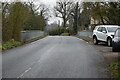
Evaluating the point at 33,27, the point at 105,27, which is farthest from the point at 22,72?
the point at 33,27

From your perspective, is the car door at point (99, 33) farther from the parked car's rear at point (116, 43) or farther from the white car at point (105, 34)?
the parked car's rear at point (116, 43)

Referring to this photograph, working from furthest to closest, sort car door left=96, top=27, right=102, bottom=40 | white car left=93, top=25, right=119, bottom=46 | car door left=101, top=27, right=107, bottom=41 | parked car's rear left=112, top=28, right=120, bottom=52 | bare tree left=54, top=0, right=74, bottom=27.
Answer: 1. bare tree left=54, top=0, right=74, bottom=27
2. car door left=96, top=27, right=102, bottom=40
3. car door left=101, top=27, right=107, bottom=41
4. white car left=93, top=25, right=119, bottom=46
5. parked car's rear left=112, top=28, right=120, bottom=52

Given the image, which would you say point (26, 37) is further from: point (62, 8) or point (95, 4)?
point (62, 8)

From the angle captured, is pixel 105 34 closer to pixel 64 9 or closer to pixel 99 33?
pixel 99 33

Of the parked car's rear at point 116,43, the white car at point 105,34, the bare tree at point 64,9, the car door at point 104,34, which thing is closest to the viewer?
the parked car's rear at point 116,43

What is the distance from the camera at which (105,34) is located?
21.9 m

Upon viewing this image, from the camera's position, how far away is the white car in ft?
69.1

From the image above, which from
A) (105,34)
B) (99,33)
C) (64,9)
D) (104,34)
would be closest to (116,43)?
(105,34)

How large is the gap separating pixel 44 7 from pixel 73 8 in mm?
8310

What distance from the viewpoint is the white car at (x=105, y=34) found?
829 inches

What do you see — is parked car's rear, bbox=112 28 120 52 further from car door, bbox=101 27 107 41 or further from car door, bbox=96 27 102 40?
car door, bbox=96 27 102 40

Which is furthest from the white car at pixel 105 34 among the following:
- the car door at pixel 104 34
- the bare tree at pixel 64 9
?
the bare tree at pixel 64 9

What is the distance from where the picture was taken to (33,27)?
53.1m

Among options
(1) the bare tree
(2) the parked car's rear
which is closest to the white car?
(2) the parked car's rear
